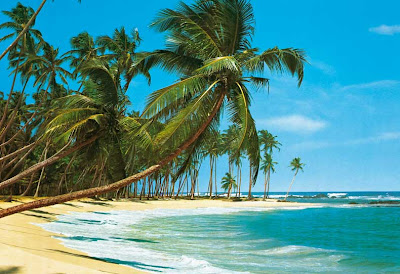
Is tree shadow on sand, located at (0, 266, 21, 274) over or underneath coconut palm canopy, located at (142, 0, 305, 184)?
underneath

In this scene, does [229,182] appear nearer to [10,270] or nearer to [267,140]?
[267,140]

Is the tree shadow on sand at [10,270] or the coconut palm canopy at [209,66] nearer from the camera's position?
the tree shadow on sand at [10,270]

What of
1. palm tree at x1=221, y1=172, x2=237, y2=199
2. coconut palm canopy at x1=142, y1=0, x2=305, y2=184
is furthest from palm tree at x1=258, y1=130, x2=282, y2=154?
coconut palm canopy at x1=142, y1=0, x2=305, y2=184

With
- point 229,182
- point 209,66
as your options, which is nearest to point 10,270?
point 209,66

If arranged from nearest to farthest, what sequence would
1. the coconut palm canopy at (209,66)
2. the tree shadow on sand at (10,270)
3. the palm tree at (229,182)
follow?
the tree shadow on sand at (10,270) → the coconut palm canopy at (209,66) → the palm tree at (229,182)

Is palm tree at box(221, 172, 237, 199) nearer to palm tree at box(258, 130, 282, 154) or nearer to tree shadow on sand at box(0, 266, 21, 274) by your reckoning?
palm tree at box(258, 130, 282, 154)

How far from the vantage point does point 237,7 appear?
9859 mm

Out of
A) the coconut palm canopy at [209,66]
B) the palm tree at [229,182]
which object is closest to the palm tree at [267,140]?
the palm tree at [229,182]

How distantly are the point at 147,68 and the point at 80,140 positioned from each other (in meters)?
5.01

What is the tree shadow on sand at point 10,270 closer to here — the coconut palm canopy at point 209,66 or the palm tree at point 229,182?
the coconut palm canopy at point 209,66

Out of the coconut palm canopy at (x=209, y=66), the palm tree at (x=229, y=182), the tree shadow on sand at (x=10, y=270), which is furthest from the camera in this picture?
the palm tree at (x=229, y=182)

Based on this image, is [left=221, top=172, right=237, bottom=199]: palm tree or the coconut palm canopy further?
[left=221, top=172, right=237, bottom=199]: palm tree

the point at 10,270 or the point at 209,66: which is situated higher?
the point at 209,66

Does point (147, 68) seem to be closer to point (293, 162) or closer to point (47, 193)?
point (47, 193)
